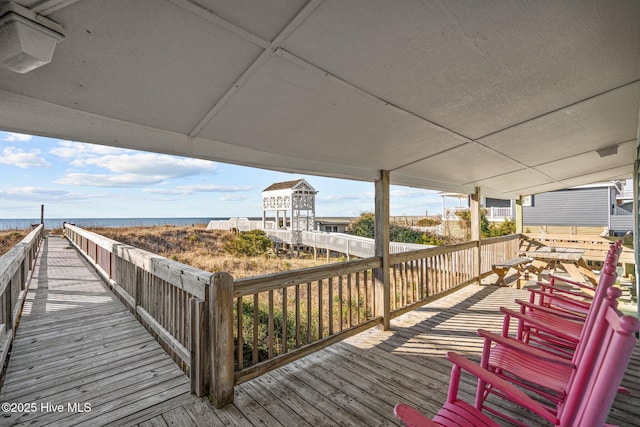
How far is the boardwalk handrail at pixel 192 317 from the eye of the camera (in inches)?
89.0

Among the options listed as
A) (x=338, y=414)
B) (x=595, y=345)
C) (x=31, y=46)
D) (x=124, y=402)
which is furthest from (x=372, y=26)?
(x=124, y=402)

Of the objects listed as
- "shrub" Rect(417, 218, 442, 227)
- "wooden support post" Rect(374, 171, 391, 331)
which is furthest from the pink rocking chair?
"shrub" Rect(417, 218, 442, 227)

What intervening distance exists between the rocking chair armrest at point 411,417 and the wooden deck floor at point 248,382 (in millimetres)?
1212

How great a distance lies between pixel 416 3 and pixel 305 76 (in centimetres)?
61

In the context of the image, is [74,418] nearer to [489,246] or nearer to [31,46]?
[31,46]

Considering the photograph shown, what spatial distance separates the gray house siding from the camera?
13.5 meters

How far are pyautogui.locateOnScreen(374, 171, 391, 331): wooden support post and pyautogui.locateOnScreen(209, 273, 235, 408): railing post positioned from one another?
2036mm

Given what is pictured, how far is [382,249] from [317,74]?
8.48 feet

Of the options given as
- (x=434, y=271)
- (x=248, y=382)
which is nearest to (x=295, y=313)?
(x=248, y=382)

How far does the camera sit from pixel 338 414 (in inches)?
86.2

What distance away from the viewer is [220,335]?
7.39ft

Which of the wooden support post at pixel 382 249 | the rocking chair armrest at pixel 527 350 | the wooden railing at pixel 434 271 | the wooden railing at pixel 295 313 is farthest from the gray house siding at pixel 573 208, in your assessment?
the rocking chair armrest at pixel 527 350

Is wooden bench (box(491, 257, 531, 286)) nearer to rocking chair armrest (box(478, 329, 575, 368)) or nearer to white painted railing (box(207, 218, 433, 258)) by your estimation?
white painted railing (box(207, 218, 433, 258))

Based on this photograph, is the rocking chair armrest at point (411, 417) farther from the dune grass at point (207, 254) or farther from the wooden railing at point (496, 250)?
the dune grass at point (207, 254)
